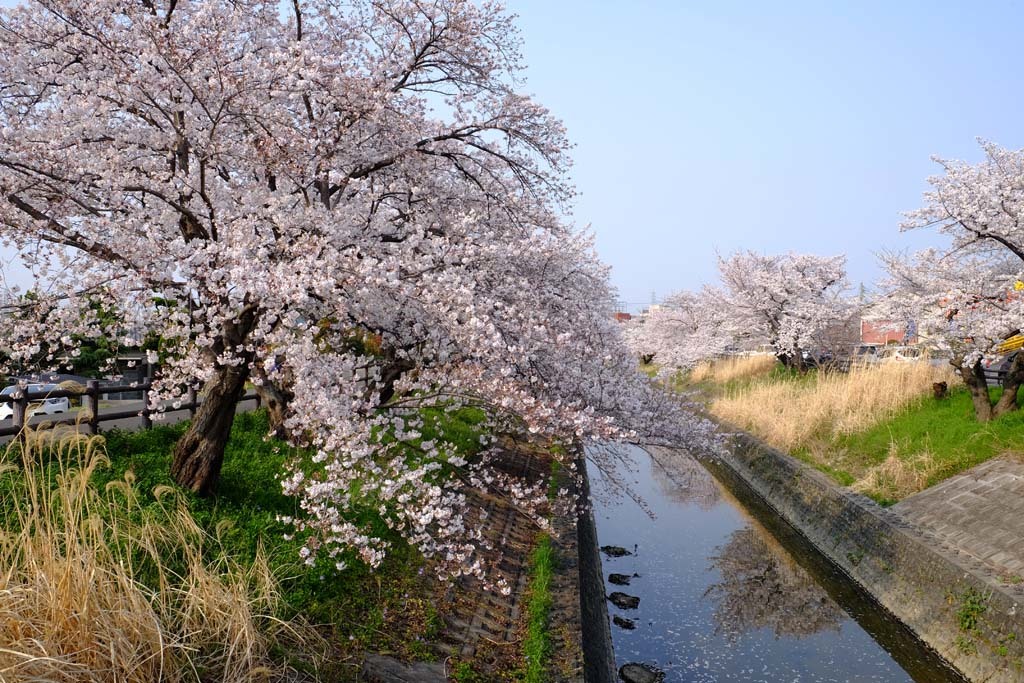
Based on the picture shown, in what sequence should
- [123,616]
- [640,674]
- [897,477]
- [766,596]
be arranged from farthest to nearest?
[897,477], [766,596], [640,674], [123,616]

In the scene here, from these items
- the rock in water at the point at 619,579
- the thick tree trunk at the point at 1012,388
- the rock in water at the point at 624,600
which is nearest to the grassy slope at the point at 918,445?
the thick tree trunk at the point at 1012,388

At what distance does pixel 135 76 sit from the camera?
7.47 m

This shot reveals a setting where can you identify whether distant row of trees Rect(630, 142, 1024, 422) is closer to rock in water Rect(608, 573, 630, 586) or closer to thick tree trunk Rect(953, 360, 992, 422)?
thick tree trunk Rect(953, 360, 992, 422)

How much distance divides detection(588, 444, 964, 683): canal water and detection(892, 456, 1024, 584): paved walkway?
5.27 feet

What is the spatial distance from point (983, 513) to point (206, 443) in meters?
11.7

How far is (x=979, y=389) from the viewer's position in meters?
Result: 15.3

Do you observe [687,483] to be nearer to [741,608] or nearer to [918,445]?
[918,445]

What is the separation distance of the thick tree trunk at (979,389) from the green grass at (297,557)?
12.9 meters

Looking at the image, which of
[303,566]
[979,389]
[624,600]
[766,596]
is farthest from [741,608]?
[303,566]

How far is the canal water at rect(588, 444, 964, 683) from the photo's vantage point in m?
9.98

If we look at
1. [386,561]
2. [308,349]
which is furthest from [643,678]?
[308,349]

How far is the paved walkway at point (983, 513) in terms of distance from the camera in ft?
33.3

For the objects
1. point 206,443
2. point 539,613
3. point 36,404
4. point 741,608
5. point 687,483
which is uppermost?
point 36,404

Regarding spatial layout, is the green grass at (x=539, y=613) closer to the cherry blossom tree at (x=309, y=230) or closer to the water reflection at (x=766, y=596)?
the cherry blossom tree at (x=309, y=230)
